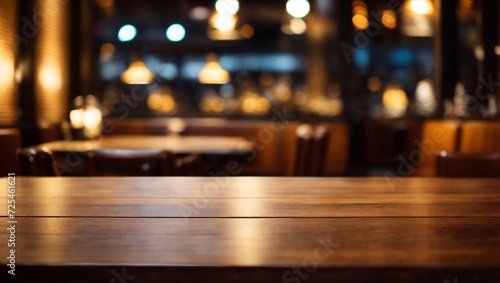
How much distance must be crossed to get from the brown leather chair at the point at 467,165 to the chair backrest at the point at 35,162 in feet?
5.13

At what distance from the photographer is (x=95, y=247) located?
37.8 inches

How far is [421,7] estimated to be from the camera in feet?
24.3

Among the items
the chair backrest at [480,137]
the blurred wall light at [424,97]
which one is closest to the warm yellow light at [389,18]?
the blurred wall light at [424,97]

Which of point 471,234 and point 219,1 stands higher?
point 219,1

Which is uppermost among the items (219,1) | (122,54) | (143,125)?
(219,1)

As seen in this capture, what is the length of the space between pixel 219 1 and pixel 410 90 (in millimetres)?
5282

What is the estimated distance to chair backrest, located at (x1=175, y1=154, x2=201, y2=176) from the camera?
10.4 feet

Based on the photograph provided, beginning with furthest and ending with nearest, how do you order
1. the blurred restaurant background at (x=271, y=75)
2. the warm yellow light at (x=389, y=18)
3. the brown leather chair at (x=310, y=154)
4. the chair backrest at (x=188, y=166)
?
the warm yellow light at (x=389, y=18) < the blurred restaurant background at (x=271, y=75) < the brown leather chair at (x=310, y=154) < the chair backrest at (x=188, y=166)

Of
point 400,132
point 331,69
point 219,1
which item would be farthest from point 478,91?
point 219,1

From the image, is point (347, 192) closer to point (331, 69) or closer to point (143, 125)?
point (143, 125)

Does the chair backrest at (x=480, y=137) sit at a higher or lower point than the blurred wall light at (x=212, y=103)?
higher

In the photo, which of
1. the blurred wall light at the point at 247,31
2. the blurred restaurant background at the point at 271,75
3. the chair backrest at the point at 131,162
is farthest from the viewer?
the blurred wall light at the point at 247,31

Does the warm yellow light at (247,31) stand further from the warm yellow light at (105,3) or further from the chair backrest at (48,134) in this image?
the chair backrest at (48,134)

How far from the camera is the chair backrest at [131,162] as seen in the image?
219 centimetres
